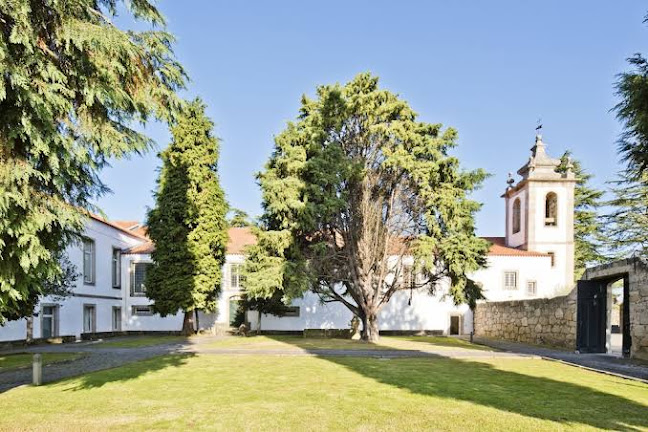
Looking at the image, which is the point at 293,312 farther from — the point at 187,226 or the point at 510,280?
the point at 510,280

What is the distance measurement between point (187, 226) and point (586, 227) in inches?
1329

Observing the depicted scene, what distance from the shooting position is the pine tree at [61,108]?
7031 mm

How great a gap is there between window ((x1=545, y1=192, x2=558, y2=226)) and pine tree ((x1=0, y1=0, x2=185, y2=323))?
32.3m

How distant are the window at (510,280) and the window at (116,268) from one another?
26.1 metres

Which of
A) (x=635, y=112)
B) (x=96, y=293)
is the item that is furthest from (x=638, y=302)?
(x=96, y=293)

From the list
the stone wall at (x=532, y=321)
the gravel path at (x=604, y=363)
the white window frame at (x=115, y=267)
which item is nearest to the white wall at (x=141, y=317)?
the white window frame at (x=115, y=267)

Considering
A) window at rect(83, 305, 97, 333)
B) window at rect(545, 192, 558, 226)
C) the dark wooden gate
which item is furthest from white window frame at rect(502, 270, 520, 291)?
window at rect(83, 305, 97, 333)

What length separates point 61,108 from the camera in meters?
7.47

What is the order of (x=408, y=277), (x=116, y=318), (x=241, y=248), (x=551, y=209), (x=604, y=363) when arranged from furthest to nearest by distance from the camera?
1. (x=551, y=209)
2. (x=116, y=318)
3. (x=241, y=248)
4. (x=408, y=277)
5. (x=604, y=363)

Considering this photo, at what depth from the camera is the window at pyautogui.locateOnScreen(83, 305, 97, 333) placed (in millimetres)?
28248

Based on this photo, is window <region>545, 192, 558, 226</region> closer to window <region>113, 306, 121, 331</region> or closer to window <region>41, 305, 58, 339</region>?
window <region>113, 306, 121, 331</region>

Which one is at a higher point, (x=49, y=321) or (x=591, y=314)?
(x=591, y=314)

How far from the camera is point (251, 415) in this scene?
7770mm

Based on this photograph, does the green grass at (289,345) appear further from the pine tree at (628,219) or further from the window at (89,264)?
the pine tree at (628,219)
